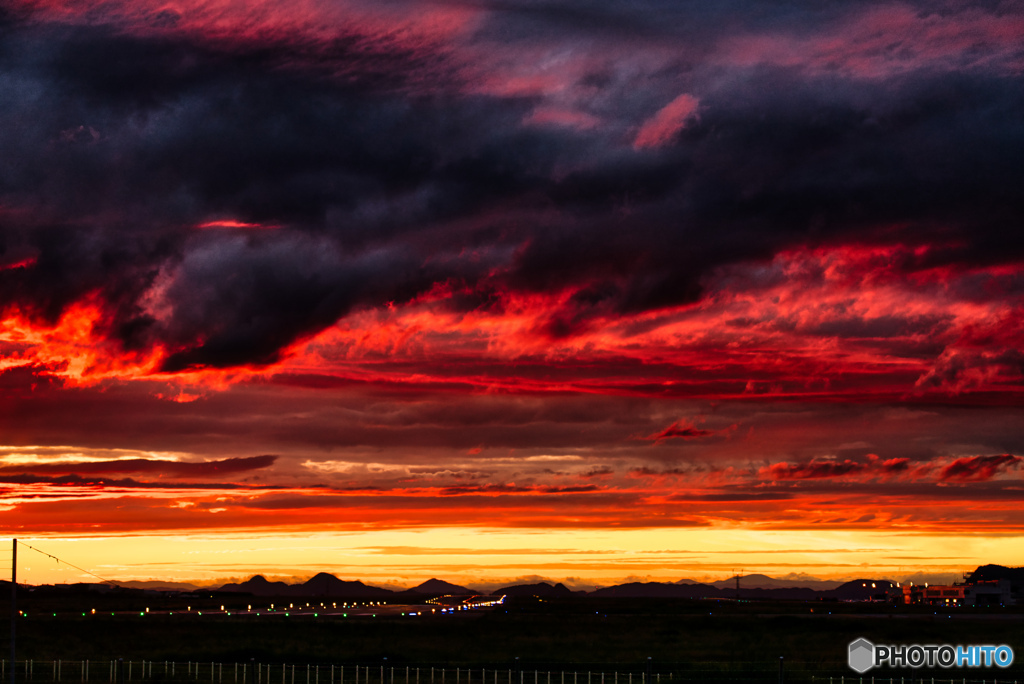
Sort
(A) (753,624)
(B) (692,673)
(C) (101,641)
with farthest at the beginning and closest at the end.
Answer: (A) (753,624)
(C) (101,641)
(B) (692,673)

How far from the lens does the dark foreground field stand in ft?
304

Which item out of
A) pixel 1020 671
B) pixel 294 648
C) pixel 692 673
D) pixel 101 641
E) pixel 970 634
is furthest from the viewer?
pixel 970 634

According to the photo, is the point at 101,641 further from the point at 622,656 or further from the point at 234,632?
the point at 622,656

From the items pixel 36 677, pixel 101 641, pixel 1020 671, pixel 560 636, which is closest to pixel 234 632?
pixel 101 641

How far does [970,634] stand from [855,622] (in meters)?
27.0

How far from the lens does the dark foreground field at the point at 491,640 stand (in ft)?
304

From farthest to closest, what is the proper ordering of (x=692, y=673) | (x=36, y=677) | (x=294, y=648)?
1. (x=294, y=648)
2. (x=36, y=677)
3. (x=692, y=673)

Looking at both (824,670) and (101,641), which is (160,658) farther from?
(824,670)

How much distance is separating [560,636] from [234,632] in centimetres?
3789

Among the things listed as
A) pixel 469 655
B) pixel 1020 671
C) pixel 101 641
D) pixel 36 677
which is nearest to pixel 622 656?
Answer: pixel 469 655

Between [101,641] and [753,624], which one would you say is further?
[753,624]

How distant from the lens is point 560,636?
399 feet

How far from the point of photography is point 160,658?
95188mm

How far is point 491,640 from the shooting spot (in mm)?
112375
